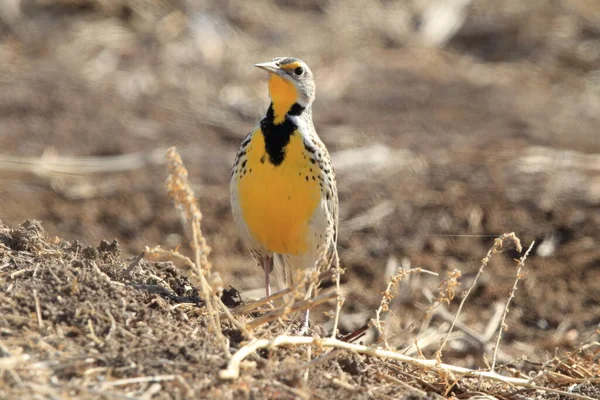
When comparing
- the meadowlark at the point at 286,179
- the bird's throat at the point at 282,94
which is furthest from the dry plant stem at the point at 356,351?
the bird's throat at the point at 282,94

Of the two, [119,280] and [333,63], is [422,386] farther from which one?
[333,63]

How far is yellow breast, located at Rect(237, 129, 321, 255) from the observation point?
181 inches

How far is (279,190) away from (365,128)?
5.04 meters

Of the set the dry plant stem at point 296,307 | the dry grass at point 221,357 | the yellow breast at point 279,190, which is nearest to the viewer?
the dry grass at point 221,357

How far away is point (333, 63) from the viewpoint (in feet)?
38.1

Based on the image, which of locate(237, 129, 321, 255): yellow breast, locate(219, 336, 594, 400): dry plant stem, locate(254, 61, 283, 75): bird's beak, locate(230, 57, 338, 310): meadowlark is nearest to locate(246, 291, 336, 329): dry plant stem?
locate(219, 336, 594, 400): dry plant stem

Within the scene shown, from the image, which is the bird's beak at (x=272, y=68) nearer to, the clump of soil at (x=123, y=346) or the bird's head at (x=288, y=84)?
the bird's head at (x=288, y=84)

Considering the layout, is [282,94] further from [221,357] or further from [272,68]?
[221,357]

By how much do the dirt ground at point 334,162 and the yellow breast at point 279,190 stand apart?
0.64 metres

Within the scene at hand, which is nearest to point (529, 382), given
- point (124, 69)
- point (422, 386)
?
point (422, 386)

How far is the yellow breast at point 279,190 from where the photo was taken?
4.60 meters

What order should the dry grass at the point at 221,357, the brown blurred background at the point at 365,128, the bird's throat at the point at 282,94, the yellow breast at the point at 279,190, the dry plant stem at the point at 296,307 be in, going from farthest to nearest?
the brown blurred background at the point at 365,128
the bird's throat at the point at 282,94
the yellow breast at the point at 279,190
the dry plant stem at the point at 296,307
the dry grass at the point at 221,357

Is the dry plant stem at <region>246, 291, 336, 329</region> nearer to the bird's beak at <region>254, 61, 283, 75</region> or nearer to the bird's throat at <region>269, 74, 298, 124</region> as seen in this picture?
the bird's throat at <region>269, 74, 298, 124</region>

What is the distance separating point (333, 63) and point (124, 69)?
239cm
